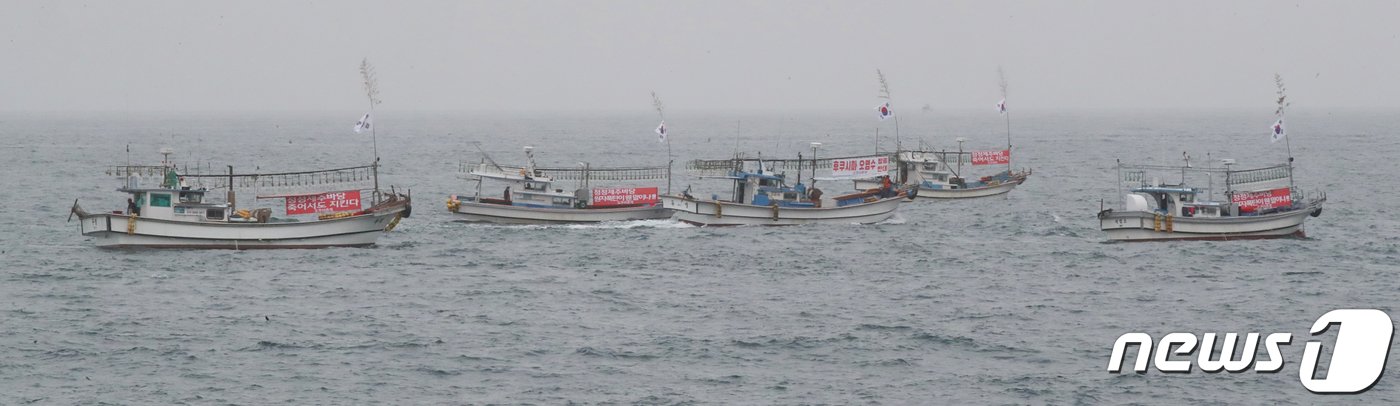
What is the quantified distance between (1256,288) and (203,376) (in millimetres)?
38969

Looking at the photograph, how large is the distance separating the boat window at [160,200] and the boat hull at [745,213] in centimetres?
2608

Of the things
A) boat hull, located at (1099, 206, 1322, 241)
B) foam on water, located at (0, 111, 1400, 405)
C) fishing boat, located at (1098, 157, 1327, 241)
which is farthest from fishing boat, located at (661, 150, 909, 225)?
boat hull, located at (1099, 206, 1322, 241)

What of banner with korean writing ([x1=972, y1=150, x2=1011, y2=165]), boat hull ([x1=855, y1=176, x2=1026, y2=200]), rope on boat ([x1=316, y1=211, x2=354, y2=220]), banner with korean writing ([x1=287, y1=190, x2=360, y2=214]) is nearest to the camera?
banner with korean writing ([x1=287, y1=190, x2=360, y2=214])

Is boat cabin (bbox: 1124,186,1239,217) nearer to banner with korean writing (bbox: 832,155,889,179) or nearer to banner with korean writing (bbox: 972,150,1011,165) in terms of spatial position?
banner with korean writing (bbox: 832,155,889,179)

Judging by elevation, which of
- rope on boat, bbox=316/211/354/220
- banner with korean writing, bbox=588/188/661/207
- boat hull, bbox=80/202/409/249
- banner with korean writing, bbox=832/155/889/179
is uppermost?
banner with korean writing, bbox=832/155/889/179

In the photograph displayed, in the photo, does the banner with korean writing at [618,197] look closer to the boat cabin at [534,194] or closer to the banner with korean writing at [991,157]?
the boat cabin at [534,194]

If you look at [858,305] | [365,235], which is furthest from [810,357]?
[365,235]

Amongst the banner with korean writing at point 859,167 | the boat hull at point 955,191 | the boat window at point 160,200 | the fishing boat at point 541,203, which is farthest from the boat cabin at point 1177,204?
the boat window at point 160,200

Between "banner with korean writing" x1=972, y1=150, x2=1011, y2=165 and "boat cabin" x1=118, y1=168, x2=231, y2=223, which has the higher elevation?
"banner with korean writing" x1=972, y1=150, x2=1011, y2=165

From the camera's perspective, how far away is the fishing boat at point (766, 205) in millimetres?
82125

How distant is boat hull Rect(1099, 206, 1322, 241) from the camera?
71.8m

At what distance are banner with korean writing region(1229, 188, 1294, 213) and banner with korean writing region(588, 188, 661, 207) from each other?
101 ft

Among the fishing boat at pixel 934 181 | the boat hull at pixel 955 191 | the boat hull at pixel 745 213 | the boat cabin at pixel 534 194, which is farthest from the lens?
the fishing boat at pixel 934 181

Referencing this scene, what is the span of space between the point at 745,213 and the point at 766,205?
1260 millimetres
